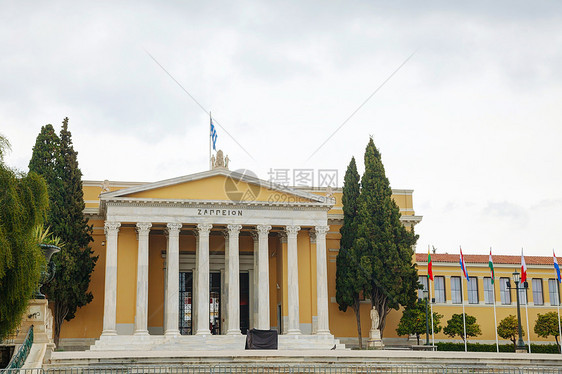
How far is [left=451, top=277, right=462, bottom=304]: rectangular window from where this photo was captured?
4797 cm

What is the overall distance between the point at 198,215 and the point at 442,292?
19790 mm

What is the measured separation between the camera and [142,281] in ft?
123

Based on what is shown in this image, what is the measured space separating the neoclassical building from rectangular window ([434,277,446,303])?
285 inches

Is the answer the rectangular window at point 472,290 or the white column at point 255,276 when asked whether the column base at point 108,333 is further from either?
the rectangular window at point 472,290

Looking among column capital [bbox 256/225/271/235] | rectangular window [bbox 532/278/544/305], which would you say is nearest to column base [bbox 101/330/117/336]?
column capital [bbox 256/225/271/235]

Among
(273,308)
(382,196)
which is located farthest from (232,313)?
(382,196)

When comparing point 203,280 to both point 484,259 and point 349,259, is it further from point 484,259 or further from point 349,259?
point 484,259

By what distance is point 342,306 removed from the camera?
139 feet

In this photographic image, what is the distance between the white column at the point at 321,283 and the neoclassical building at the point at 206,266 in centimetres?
6

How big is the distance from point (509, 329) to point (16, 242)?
1436 inches

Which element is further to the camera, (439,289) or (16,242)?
(439,289)

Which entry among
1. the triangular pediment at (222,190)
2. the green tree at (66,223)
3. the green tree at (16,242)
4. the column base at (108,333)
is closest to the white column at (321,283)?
the triangular pediment at (222,190)

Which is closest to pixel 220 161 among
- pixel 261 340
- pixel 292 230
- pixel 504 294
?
pixel 292 230

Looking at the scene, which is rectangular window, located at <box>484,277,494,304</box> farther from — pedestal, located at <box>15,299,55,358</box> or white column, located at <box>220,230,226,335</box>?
pedestal, located at <box>15,299,55,358</box>
